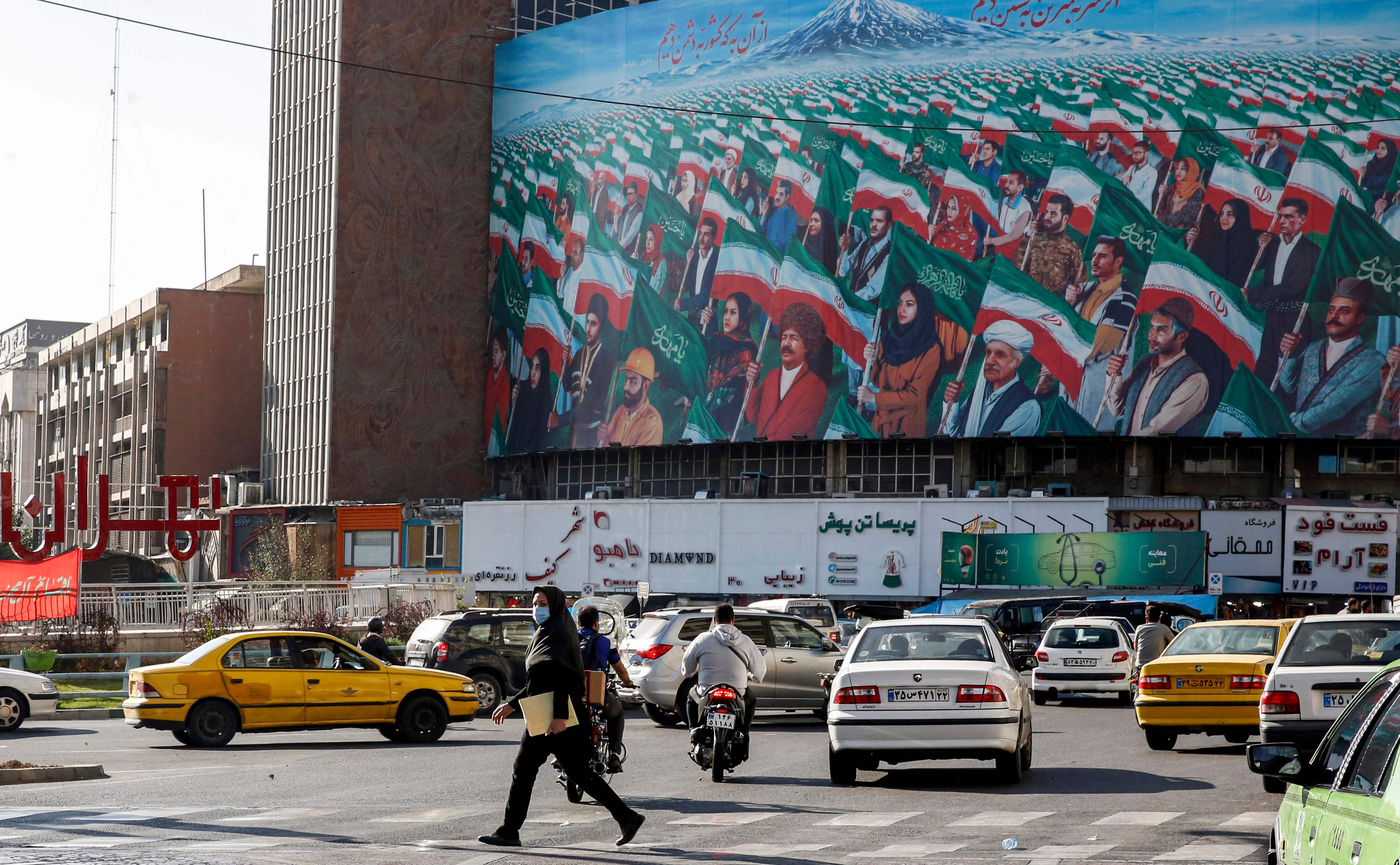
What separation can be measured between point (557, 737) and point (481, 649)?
14.5 metres

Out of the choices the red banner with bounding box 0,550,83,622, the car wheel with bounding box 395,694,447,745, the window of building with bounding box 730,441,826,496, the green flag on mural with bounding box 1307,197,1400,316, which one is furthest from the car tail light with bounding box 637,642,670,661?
the green flag on mural with bounding box 1307,197,1400,316

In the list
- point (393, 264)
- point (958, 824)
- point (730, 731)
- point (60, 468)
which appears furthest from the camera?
point (60, 468)

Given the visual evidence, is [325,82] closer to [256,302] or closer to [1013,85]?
[256,302]

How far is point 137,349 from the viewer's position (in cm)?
8825

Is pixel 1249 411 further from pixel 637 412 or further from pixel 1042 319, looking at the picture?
pixel 637 412

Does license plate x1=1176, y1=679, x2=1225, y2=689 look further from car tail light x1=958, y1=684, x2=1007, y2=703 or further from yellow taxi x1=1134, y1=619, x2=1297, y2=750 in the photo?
car tail light x1=958, y1=684, x2=1007, y2=703

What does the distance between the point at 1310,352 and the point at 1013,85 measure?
1570cm

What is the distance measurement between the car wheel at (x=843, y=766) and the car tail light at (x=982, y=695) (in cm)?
111

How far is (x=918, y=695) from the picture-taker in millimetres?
13625

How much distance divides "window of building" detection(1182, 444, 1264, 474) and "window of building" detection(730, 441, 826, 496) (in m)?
14.8

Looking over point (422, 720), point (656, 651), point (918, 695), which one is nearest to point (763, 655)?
point (656, 651)

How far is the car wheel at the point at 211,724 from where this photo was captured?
18828 millimetres

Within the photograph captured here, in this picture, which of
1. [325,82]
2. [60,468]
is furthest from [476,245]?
[60,468]

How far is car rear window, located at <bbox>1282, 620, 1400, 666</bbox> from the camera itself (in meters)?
13.6
